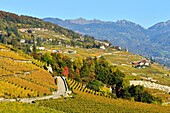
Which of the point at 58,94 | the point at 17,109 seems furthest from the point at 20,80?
the point at 17,109

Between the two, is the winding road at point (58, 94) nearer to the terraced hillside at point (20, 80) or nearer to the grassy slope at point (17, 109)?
the terraced hillside at point (20, 80)

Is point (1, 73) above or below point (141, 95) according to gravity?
above

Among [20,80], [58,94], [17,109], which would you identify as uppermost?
[20,80]

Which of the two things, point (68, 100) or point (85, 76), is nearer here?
point (68, 100)

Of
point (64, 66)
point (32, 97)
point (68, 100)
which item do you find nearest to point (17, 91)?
point (32, 97)

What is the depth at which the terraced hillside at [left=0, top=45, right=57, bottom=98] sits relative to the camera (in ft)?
211

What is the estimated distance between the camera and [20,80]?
72.8 m

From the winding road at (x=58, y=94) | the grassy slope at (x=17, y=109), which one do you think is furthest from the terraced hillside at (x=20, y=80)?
the grassy slope at (x=17, y=109)

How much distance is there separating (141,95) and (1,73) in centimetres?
4671

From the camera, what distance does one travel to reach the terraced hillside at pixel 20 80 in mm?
64188

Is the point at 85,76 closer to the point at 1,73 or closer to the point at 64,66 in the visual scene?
the point at 64,66

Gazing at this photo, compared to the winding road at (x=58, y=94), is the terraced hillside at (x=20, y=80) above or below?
above

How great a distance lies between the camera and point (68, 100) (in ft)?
216

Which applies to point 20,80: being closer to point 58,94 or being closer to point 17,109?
point 58,94
